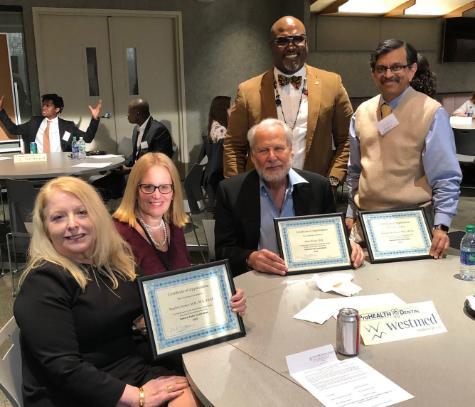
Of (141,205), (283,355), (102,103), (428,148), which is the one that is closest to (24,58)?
(102,103)

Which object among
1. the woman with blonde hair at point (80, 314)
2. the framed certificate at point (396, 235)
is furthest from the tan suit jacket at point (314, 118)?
the woman with blonde hair at point (80, 314)

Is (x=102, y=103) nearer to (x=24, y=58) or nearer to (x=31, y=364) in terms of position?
(x=24, y=58)

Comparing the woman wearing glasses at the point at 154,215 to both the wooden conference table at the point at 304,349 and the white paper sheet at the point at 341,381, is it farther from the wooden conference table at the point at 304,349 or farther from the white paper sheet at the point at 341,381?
the white paper sheet at the point at 341,381

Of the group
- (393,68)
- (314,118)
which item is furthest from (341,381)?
(314,118)

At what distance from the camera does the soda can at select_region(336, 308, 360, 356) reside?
52.5 inches

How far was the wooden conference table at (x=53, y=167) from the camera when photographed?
4.04 meters

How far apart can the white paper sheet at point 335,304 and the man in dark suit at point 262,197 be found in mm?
488

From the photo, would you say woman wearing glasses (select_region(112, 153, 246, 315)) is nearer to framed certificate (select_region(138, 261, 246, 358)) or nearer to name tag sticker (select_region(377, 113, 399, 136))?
framed certificate (select_region(138, 261, 246, 358))

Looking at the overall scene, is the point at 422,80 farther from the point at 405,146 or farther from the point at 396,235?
the point at 396,235

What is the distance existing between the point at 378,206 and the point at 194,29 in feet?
18.4

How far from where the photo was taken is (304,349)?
1393 mm

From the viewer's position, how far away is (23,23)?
6266 millimetres

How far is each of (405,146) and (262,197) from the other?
2.24ft

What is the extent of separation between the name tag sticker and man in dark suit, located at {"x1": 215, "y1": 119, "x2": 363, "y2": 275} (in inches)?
15.0
